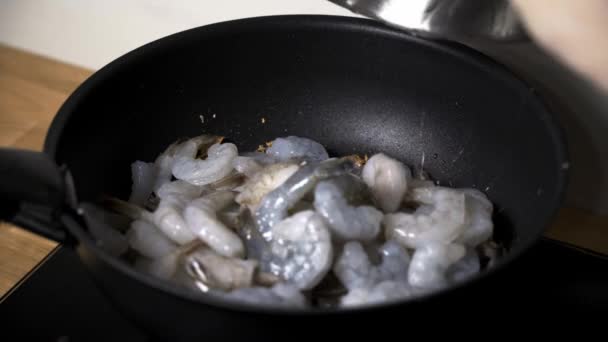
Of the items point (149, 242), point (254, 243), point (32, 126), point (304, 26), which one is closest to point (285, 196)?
point (254, 243)

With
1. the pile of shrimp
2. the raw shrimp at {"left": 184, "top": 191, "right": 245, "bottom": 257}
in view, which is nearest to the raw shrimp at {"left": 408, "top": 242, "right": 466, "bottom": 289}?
the pile of shrimp

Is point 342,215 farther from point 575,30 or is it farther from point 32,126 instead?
point 32,126

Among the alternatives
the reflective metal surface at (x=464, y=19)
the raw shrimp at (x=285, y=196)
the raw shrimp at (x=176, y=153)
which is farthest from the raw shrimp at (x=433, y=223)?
the raw shrimp at (x=176, y=153)

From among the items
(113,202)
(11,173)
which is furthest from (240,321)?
(113,202)

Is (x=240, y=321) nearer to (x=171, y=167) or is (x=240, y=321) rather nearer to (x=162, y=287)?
(x=162, y=287)

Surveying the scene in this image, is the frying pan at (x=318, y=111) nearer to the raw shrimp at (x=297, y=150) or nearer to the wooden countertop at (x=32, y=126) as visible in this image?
the raw shrimp at (x=297, y=150)

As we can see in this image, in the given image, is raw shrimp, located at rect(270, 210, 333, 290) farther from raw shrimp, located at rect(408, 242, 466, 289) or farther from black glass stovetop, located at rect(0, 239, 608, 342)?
black glass stovetop, located at rect(0, 239, 608, 342)
